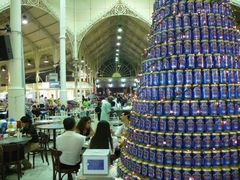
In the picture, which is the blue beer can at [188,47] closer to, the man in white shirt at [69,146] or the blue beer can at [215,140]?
the blue beer can at [215,140]

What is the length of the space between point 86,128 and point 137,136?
2552 mm

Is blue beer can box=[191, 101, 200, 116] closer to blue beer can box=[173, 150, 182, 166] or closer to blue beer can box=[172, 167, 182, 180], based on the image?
blue beer can box=[173, 150, 182, 166]

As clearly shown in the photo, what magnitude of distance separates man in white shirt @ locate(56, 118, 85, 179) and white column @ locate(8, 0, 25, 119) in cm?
Result: 487

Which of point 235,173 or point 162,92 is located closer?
point 235,173

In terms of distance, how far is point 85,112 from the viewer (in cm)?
1573

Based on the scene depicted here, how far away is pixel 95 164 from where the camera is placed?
346 centimetres

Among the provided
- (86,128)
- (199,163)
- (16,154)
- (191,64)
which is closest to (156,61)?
(191,64)

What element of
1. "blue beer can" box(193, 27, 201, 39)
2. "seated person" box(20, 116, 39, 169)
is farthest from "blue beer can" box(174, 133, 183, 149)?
"seated person" box(20, 116, 39, 169)

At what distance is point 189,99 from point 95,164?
1.36m

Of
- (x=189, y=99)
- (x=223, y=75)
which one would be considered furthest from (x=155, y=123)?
(x=223, y=75)

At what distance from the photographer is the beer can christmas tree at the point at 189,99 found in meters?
3.08

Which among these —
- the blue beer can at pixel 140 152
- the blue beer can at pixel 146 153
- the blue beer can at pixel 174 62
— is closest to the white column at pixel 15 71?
the blue beer can at pixel 140 152

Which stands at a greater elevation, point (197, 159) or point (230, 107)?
point (230, 107)

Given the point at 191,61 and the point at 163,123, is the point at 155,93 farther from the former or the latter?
the point at 191,61
